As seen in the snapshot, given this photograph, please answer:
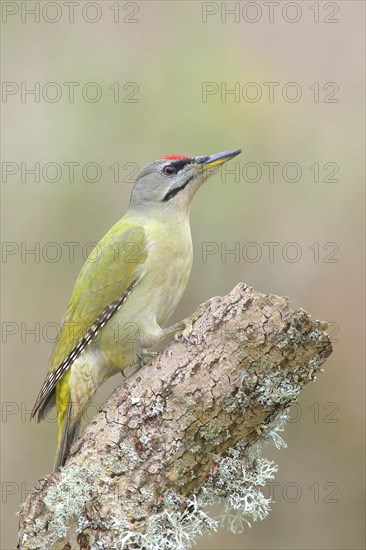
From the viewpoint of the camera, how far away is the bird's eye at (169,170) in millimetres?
4688

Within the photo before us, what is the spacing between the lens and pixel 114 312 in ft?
14.2

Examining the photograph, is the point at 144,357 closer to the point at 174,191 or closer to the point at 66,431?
the point at 66,431

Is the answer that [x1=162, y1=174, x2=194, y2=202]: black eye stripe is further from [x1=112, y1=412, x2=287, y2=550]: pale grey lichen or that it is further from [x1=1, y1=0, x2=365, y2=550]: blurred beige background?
[x1=112, y1=412, x2=287, y2=550]: pale grey lichen

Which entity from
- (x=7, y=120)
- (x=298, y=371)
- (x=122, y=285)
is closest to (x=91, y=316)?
(x=122, y=285)

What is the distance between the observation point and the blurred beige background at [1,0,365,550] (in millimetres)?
5336

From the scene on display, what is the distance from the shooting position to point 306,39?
6023mm

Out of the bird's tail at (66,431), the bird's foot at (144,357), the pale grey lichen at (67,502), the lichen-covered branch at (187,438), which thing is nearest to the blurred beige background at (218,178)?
the bird's foot at (144,357)

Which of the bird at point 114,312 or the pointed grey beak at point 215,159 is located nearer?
the bird at point 114,312

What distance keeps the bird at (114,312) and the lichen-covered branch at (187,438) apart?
890mm

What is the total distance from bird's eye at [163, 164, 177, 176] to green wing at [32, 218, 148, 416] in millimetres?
413

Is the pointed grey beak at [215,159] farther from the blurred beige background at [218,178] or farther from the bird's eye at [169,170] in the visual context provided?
the blurred beige background at [218,178]

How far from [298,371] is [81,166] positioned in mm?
2945

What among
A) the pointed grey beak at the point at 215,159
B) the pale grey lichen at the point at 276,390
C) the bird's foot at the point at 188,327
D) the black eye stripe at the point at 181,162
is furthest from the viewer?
the black eye stripe at the point at 181,162

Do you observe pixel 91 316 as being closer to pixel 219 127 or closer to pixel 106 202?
pixel 106 202
